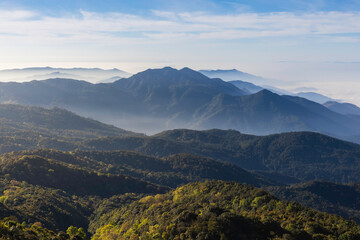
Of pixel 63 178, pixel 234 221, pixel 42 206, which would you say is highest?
pixel 234 221

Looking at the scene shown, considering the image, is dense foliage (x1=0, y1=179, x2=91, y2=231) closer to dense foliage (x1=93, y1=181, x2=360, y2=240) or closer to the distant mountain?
the distant mountain

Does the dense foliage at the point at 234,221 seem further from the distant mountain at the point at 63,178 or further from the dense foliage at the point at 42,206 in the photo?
the distant mountain at the point at 63,178

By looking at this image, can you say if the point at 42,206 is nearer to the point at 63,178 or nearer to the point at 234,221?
the point at 63,178

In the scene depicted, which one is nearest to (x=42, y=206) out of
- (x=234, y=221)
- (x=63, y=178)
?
(x=63, y=178)

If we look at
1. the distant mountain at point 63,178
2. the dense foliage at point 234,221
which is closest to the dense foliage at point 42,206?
the distant mountain at point 63,178

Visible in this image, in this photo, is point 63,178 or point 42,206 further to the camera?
point 63,178

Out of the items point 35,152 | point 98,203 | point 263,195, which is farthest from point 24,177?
point 263,195

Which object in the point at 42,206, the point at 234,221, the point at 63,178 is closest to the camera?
the point at 234,221

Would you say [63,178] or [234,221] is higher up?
[234,221]

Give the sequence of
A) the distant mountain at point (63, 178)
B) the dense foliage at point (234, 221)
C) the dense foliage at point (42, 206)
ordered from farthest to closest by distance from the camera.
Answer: the distant mountain at point (63, 178) < the dense foliage at point (42, 206) < the dense foliage at point (234, 221)

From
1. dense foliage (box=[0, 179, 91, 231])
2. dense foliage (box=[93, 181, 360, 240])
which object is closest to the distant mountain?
dense foliage (box=[0, 179, 91, 231])
